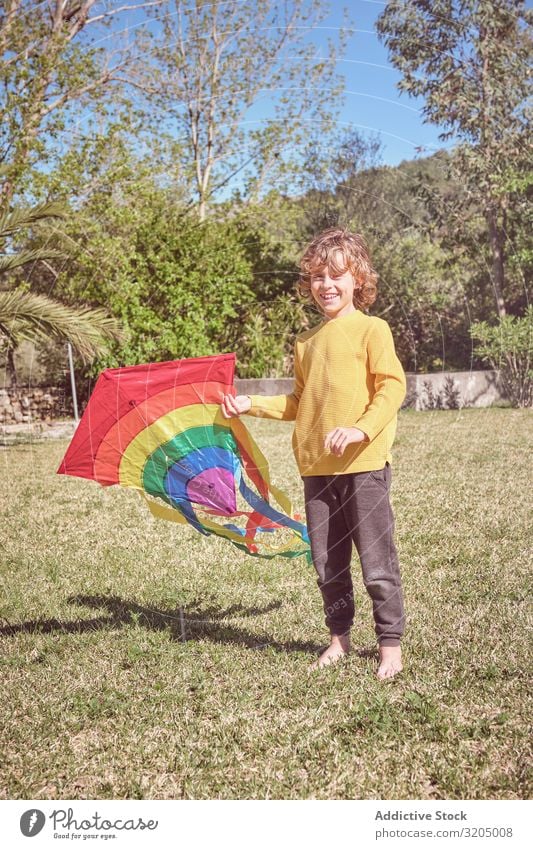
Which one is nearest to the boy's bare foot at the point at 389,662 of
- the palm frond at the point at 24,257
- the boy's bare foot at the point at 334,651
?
the boy's bare foot at the point at 334,651

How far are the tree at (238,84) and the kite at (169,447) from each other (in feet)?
6.67

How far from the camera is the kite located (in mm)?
3143

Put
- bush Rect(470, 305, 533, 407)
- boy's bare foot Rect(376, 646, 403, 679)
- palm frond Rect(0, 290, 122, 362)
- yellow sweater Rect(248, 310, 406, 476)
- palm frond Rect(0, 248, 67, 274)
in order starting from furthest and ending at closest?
bush Rect(470, 305, 533, 407), palm frond Rect(0, 248, 67, 274), palm frond Rect(0, 290, 122, 362), boy's bare foot Rect(376, 646, 403, 679), yellow sweater Rect(248, 310, 406, 476)

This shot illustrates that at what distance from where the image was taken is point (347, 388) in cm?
274

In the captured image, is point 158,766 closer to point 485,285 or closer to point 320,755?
point 320,755

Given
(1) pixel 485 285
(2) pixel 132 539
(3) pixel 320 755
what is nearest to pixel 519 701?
(3) pixel 320 755

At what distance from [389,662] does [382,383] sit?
1.07m

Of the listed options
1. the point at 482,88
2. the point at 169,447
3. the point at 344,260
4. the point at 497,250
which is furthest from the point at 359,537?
the point at 497,250

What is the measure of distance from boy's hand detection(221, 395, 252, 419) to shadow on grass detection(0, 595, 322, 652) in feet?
3.37

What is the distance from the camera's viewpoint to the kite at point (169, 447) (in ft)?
10.3

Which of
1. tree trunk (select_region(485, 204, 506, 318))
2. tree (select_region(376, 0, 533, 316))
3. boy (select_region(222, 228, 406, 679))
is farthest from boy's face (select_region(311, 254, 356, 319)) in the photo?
tree trunk (select_region(485, 204, 506, 318))

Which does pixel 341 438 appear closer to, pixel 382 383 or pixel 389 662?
pixel 382 383

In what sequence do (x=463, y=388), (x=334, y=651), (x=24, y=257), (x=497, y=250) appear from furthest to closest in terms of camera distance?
(x=497, y=250), (x=463, y=388), (x=24, y=257), (x=334, y=651)

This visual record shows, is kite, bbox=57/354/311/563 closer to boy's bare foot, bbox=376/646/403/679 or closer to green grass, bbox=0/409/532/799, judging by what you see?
boy's bare foot, bbox=376/646/403/679
